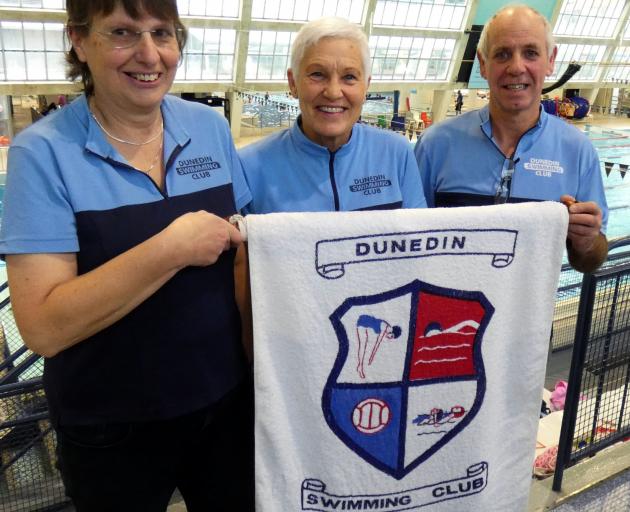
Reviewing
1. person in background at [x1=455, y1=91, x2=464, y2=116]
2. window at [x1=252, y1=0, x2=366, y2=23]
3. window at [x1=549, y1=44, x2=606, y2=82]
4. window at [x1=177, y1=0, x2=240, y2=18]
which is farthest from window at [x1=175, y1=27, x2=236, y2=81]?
window at [x1=549, y1=44, x2=606, y2=82]

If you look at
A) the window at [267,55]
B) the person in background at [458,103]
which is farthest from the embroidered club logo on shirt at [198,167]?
the person in background at [458,103]

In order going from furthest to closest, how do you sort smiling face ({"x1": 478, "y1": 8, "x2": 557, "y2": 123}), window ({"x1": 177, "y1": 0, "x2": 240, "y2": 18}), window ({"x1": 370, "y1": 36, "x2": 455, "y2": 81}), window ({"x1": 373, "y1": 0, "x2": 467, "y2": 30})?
window ({"x1": 370, "y1": 36, "x2": 455, "y2": 81}) → window ({"x1": 373, "y1": 0, "x2": 467, "y2": 30}) → window ({"x1": 177, "y1": 0, "x2": 240, "y2": 18}) → smiling face ({"x1": 478, "y1": 8, "x2": 557, "y2": 123})

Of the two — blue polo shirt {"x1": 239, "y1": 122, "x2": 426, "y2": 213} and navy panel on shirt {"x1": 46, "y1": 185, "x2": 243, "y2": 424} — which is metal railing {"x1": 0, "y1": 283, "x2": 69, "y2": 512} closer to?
navy panel on shirt {"x1": 46, "y1": 185, "x2": 243, "y2": 424}

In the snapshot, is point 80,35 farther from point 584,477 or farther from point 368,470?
point 584,477

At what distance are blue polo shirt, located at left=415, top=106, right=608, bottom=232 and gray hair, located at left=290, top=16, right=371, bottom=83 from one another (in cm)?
62

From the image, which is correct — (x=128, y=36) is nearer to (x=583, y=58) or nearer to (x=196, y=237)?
(x=196, y=237)

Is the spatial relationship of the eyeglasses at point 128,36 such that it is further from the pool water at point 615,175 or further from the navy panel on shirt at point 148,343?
the pool water at point 615,175

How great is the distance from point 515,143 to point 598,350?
0.89 metres

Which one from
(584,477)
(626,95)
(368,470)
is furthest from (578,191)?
(626,95)

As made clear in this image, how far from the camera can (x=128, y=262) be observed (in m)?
1.15

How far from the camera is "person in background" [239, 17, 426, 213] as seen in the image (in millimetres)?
1728

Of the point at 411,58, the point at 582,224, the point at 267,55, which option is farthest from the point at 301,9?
the point at 582,224

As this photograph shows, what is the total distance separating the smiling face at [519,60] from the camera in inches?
81.5

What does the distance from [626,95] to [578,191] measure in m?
33.1
